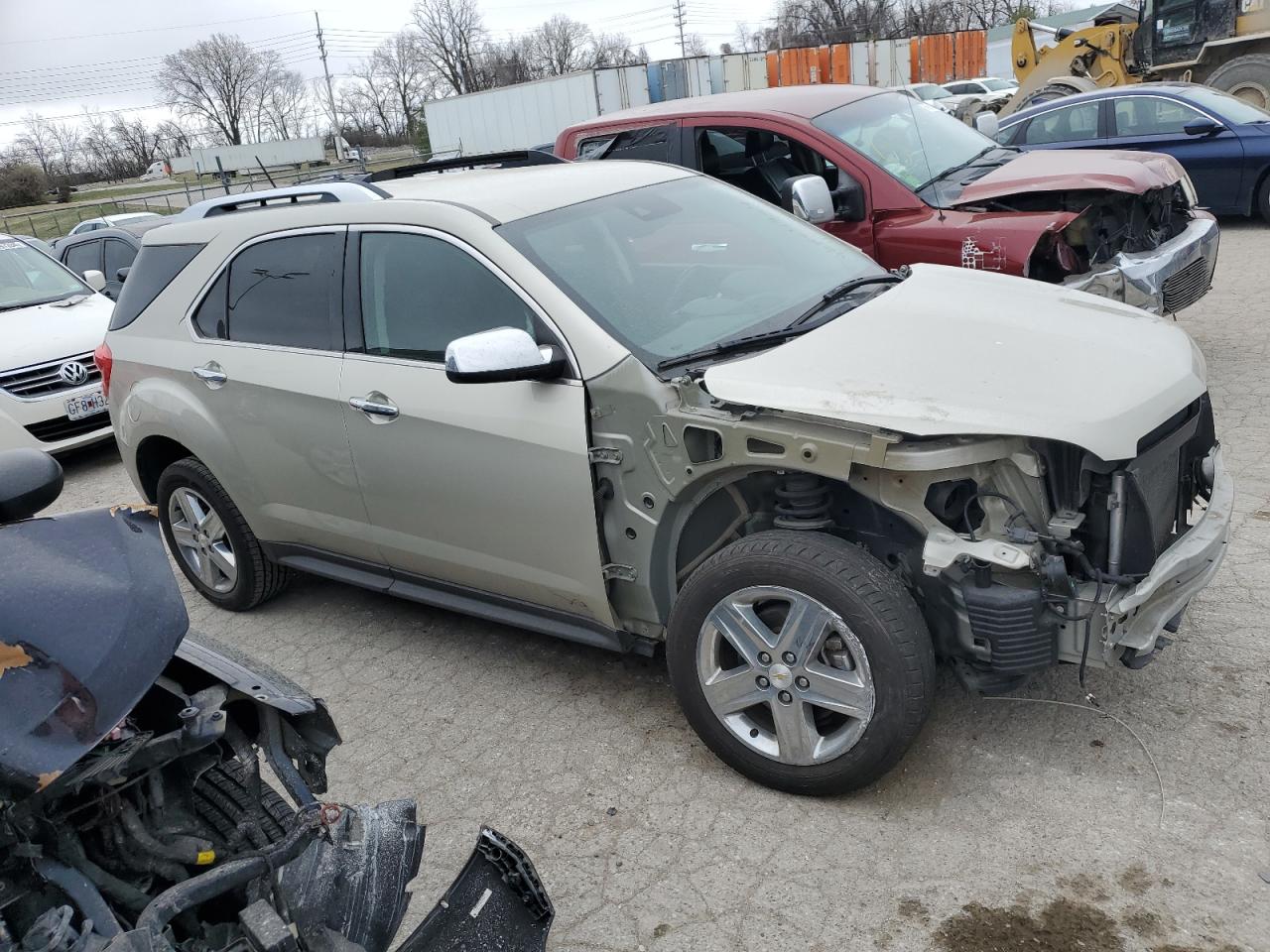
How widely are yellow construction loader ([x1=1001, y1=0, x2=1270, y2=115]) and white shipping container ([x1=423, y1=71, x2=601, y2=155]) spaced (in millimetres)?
15237

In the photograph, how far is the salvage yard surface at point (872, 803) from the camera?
2771 mm

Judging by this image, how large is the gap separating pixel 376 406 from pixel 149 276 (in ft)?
5.95

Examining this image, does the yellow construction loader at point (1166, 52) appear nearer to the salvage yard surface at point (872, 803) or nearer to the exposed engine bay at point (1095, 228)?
the exposed engine bay at point (1095, 228)

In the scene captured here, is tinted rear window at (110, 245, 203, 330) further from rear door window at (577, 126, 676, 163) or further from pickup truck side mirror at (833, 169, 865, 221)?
pickup truck side mirror at (833, 169, 865, 221)

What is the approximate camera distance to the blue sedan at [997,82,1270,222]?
1102 centimetres

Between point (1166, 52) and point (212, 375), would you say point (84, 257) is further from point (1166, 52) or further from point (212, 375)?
point (1166, 52)

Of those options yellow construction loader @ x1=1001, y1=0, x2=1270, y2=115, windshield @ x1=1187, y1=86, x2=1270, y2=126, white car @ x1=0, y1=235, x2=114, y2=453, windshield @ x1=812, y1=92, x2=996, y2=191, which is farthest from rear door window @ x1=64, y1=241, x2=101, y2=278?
yellow construction loader @ x1=1001, y1=0, x2=1270, y2=115

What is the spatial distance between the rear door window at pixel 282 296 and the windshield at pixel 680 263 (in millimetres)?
868

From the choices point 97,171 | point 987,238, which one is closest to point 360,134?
point 97,171

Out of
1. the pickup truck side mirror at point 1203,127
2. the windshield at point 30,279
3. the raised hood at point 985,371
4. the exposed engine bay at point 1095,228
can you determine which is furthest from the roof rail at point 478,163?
the pickup truck side mirror at point 1203,127

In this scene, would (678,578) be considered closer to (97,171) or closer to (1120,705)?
(1120,705)

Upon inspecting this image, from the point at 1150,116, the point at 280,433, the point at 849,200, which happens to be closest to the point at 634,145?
the point at 849,200

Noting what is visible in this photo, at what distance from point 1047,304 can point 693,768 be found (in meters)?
2.00

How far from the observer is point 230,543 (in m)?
4.97
